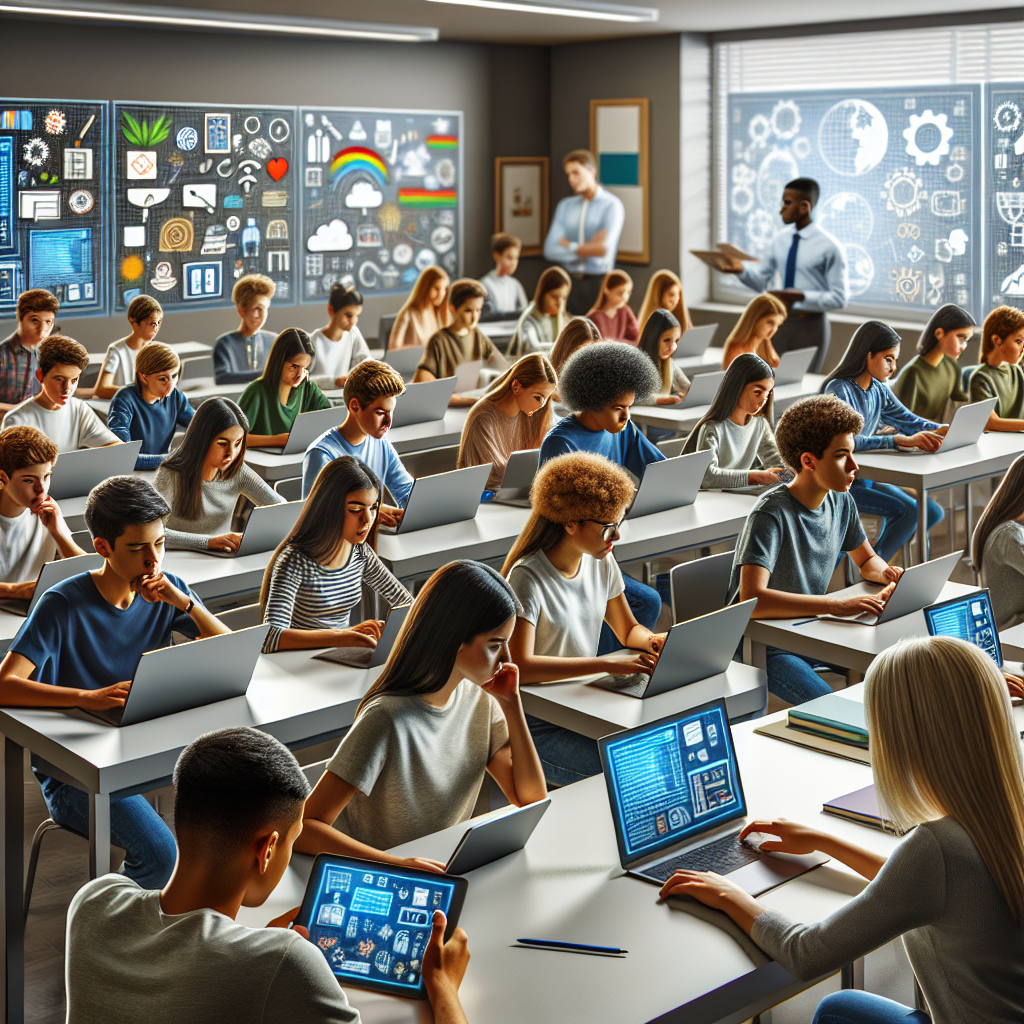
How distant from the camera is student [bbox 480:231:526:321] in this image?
919cm

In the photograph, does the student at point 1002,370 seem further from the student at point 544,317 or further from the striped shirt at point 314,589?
the striped shirt at point 314,589

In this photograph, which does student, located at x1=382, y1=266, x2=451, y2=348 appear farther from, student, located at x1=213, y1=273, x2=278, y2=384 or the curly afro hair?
the curly afro hair

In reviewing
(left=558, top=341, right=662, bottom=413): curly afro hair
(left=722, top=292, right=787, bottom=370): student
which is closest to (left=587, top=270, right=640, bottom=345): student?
(left=722, top=292, right=787, bottom=370): student

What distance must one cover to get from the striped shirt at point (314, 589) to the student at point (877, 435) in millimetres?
2579

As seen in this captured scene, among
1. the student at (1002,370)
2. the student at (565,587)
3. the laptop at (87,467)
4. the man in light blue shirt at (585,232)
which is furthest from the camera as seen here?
the man in light blue shirt at (585,232)

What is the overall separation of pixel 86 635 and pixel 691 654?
1322 mm

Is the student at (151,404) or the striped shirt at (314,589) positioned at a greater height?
the student at (151,404)

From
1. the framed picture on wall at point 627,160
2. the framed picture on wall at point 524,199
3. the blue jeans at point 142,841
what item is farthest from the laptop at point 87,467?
the framed picture on wall at point 524,199

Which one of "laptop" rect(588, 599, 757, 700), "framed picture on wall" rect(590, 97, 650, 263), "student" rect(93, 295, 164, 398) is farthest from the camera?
"framed picture on wall" rect(590, 97, 650, 263)

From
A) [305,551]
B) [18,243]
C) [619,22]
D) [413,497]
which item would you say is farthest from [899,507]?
[18,243]

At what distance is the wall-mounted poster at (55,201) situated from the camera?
28.0 feet

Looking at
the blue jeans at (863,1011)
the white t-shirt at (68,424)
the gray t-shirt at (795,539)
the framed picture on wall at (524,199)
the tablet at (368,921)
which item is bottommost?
the blue jeans at (863,1011)

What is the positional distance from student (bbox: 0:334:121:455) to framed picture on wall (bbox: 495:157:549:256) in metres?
6.81

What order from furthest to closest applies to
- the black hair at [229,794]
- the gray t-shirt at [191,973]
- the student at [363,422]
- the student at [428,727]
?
the student at [363,422] < the student at [428,727] < the black hair at [229,794] < the gray t-shirt at [191,973]
